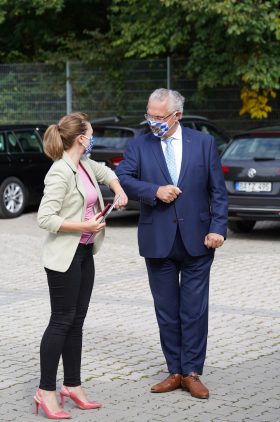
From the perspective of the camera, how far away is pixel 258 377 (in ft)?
24.1

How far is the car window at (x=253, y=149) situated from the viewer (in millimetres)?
14859

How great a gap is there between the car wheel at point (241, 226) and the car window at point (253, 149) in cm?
110

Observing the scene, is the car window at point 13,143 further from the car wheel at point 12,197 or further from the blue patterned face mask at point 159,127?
the blue patterned face mask at point 159,127

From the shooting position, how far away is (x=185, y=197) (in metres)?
6.93

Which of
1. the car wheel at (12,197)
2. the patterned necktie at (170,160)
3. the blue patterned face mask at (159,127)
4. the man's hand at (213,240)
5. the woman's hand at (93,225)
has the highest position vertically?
the blue patterned face mask at (159,127)

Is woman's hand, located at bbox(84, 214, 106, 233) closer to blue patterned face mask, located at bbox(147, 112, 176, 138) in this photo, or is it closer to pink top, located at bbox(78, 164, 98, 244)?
pink top, located at bbox(78, 164, 98, 244)

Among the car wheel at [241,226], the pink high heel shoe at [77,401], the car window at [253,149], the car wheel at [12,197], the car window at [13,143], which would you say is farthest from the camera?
the car window at [13,143]

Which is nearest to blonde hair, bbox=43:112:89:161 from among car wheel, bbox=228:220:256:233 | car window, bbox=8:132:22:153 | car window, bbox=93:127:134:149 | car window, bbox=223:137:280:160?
car window, bbox=223:137:280:160

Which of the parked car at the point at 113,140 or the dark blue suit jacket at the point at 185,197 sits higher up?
the dark blue suit jacket at the point at 185,197

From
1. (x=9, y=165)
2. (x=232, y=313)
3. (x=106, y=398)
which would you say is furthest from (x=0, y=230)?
(x=106, y=398)

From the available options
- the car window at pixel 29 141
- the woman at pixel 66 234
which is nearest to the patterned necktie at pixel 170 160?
the woman at pixel 66 234

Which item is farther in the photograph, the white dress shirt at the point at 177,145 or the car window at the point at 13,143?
the car window at the point at 13,143

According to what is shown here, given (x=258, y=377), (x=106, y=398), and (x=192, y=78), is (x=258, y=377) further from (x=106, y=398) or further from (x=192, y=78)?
(x=192, y=78)

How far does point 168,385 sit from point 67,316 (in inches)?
37.3
